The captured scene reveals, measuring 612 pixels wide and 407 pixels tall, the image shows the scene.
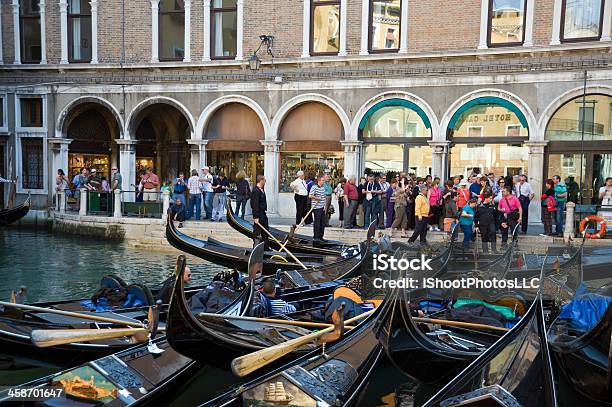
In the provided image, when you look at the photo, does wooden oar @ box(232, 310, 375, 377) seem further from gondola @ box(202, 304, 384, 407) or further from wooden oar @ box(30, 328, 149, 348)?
wooden oar @ box(30, 328, 149, 348)

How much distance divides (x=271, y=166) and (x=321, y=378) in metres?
8.03

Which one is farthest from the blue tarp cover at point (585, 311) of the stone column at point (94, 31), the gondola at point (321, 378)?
the stone column at point (94, 31)

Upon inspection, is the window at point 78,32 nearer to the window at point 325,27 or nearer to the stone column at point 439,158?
the window at point 325,27

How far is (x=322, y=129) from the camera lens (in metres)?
10.6

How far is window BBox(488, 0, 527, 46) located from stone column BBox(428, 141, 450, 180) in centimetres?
177

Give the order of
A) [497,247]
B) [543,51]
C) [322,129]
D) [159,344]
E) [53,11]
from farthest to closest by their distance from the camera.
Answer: [53,11] → [322,129] → [543,51] → [497,247] → [159,344]

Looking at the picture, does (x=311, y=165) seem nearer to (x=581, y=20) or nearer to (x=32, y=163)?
(x=581, y=20)

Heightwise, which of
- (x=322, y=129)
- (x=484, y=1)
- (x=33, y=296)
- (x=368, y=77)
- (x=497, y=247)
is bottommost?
(x=33, y=296)

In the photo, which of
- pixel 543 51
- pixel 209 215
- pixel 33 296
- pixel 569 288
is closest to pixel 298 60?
pixel 209 215

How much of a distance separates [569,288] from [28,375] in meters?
4.09

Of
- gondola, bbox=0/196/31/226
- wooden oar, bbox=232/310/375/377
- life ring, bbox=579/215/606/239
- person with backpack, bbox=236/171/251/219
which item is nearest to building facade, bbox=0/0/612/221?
person with backpack, bbox=236/171/251/219

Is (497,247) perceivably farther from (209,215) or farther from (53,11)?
(53,11)

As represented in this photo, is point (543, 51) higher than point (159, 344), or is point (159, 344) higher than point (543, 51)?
point (543, 51)

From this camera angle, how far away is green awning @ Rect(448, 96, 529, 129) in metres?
9.25
